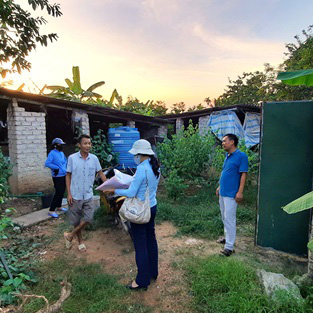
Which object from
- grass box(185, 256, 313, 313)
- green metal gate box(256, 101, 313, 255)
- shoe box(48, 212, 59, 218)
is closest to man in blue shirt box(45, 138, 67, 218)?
shoe box(48, 212, 59, 218)

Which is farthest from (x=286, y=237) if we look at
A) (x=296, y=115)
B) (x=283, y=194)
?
(x=296, y=115)

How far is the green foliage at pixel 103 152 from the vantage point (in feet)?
23.0

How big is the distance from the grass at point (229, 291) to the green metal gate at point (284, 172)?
974 millimetres

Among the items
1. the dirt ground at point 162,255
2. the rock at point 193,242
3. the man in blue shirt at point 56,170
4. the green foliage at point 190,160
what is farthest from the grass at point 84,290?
the green foliage at point 190,160

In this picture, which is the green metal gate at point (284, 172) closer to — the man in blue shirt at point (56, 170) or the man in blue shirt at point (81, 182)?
the man in blue shirt at point (81, 182)

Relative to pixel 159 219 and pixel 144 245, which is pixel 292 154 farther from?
pixel 159 219

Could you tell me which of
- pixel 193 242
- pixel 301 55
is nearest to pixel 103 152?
pixel 193 242

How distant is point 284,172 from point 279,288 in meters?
1.60

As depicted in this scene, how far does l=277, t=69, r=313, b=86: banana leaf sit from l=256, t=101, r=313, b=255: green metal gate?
2.01 feet

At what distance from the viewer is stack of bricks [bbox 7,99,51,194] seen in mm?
5797

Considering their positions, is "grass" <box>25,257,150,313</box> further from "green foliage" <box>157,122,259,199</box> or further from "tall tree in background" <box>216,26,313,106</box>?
"tall tree in background" <box>216,26,313,106</box>

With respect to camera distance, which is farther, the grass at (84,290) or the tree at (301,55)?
the tree at (301,55)

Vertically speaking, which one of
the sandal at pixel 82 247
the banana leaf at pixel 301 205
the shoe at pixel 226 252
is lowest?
the sandal at pixel 82 247

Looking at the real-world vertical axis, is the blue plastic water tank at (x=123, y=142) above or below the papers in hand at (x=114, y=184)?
above
